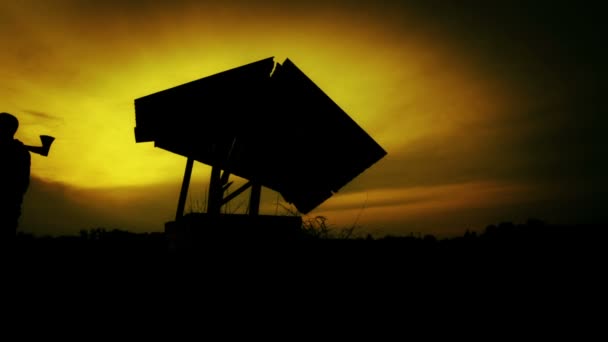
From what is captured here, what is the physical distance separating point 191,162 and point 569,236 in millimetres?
7033

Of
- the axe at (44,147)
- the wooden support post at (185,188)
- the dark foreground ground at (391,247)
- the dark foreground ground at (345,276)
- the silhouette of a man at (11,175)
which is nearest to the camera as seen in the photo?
the dark foreground ground at (345,276)

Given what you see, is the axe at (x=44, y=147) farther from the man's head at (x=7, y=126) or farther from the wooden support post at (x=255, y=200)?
the wooden support post at (x=255, y=200)

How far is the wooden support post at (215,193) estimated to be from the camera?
564cm

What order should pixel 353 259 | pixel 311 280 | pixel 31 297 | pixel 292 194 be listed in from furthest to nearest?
1. pixel 292 194
2. pixel 353 259
3. pixel 311 280
4. pixel 31 297

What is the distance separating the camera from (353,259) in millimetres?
5426

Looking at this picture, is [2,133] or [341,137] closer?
[2,133]

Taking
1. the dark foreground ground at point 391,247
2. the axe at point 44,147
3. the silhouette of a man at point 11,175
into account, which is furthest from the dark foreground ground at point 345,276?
the axe at point 44,147

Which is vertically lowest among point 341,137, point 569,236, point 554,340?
point 554,340

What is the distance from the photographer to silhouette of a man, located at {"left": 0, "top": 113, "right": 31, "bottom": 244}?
3.79 metres

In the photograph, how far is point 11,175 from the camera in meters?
3.84

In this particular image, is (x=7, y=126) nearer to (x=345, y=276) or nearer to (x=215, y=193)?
(x=215, y=193)

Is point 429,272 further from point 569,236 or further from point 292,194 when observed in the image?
point 292,194

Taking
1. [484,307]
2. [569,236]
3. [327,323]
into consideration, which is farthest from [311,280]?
[569,236]

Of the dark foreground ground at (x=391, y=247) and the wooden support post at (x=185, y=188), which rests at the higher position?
the wooden support post at (x=185, y=188)
